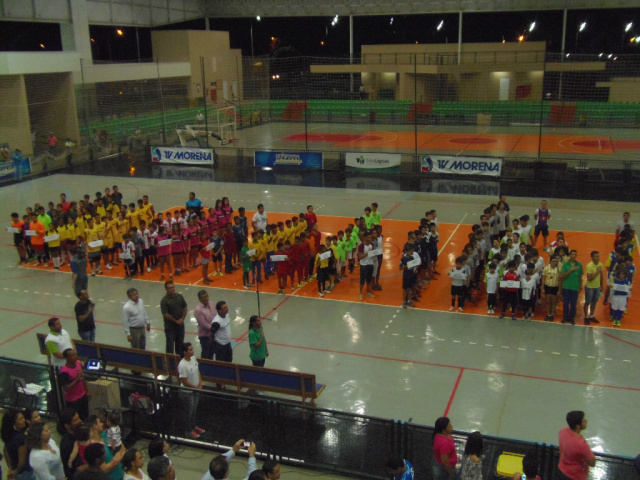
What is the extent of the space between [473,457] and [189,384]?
427 cm

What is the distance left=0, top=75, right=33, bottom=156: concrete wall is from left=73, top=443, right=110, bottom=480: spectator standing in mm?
29905

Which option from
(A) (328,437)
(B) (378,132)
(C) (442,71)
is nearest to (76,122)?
(B) (378,132)

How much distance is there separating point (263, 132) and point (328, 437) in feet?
124

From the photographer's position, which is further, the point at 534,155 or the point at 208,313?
the point at 534,155

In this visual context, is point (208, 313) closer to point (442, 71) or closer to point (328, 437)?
point (328, 437)

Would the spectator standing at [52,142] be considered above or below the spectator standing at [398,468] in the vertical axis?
above

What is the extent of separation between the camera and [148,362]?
10219 mm

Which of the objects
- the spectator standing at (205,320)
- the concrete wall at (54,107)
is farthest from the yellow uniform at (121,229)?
the concrete wall at (54,107)

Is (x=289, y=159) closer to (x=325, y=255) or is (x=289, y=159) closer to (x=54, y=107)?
(x=54, y=107)

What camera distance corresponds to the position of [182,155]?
3269cm

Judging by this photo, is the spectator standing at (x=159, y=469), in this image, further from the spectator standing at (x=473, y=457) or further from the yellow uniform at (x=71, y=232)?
the yellow uniform at (x=71, y=232)

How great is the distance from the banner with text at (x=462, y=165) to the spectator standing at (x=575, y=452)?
2181 cm

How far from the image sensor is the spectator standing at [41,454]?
22.3 ft

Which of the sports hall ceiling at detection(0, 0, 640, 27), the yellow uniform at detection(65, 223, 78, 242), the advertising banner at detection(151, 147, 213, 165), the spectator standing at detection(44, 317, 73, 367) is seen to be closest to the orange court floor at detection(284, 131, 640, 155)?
the advertising banner at detection(151, 147, 213, 165)
